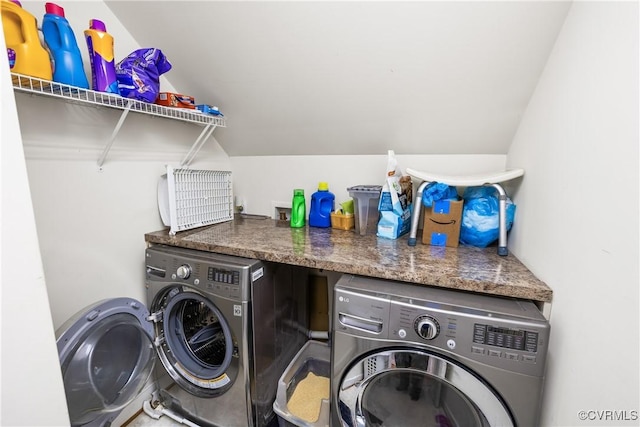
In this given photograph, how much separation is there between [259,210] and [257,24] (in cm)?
128

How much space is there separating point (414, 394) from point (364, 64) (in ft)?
4.70

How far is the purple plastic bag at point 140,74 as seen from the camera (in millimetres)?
1174

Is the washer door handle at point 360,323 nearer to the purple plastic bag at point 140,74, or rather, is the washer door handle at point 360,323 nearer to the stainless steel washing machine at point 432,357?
the stainless steel washing machine at point 432,357

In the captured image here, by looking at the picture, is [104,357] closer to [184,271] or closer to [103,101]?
[184,271]

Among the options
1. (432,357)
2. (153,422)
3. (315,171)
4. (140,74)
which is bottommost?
(153,422)

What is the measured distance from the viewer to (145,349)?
1.26 meters

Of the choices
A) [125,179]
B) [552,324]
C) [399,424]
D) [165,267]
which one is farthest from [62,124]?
[552,324]

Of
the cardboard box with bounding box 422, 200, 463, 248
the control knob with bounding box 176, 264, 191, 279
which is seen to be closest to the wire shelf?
the control knob with bounding box 176, 264, 191, 279

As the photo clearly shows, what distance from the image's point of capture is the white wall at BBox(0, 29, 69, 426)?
0.53 meters

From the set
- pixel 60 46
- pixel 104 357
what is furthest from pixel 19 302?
pixel 60 46

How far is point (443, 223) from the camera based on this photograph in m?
1.36

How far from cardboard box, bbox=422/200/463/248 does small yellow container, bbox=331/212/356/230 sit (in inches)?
19.1

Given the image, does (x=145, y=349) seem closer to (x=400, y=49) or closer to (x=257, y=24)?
(x=257, y=24)

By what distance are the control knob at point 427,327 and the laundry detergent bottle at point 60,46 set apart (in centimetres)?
155
